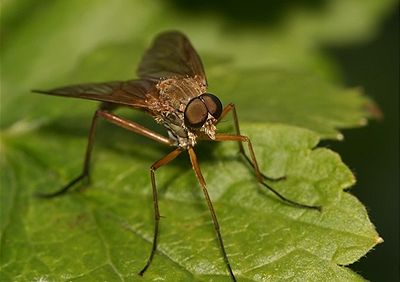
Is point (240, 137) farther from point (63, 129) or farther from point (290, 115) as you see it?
point (63, 129)

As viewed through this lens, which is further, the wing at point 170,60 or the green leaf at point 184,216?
the wing at point 170,60

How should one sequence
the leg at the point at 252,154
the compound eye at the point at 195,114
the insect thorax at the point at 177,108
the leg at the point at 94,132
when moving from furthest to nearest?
1. the leg at the point at 94,132
2. the insect thorax at the point at 177,108
3. the compound eye at the point at 195,114
4. the leg at the point at 252,154

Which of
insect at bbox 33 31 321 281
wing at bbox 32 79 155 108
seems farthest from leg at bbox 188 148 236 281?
wing at bbox 32 79 155 108

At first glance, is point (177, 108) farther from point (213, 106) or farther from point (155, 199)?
point (155, 199)

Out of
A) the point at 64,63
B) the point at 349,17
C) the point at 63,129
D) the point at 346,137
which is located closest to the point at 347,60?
the point at 349,17

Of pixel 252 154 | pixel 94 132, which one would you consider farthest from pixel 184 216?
pixel 94 132

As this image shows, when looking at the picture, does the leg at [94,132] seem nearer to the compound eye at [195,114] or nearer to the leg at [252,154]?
the compound eye at [195,114]

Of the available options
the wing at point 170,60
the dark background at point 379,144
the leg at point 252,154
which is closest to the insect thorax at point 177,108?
the leg at point 252,154

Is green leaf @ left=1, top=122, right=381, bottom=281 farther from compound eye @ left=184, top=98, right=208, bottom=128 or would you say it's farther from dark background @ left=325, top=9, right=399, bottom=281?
dark background @ left=325, top=9, right=399, bottom=281
